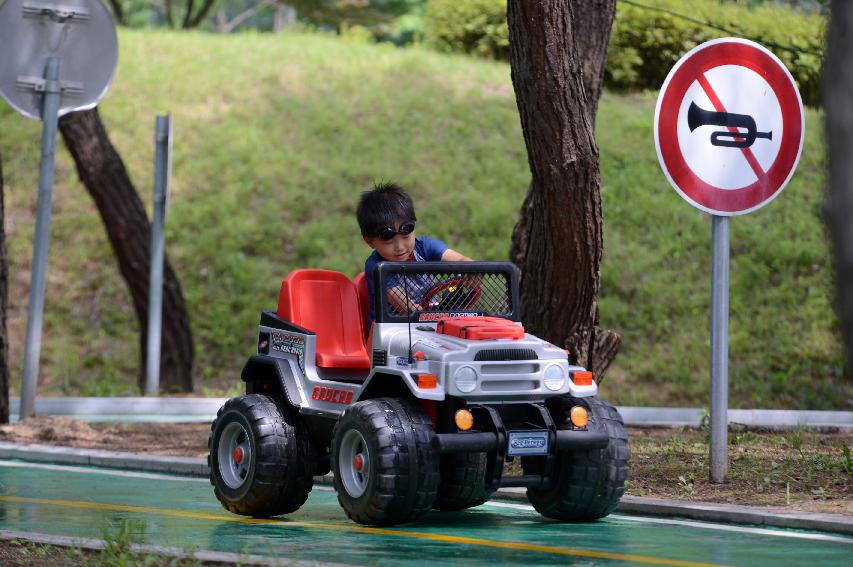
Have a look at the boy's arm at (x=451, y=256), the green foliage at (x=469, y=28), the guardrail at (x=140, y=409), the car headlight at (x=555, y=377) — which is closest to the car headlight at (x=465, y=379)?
the car headlight at (x=555, y=377)

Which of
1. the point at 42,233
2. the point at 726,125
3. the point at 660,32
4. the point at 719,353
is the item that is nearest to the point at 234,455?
the point at 719,353

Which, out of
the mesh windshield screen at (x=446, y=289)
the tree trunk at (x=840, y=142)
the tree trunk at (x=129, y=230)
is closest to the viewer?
the tree trunk at (x=840, y=142)

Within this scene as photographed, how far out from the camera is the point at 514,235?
11445mm

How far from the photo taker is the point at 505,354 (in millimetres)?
6496

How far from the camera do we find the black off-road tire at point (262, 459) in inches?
281

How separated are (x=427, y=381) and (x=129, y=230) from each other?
37.6ft

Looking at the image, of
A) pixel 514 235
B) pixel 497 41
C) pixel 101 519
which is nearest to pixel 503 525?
pixel 101 519

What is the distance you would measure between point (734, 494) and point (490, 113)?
17425mm

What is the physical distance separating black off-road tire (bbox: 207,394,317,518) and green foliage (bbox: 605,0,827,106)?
16.3m

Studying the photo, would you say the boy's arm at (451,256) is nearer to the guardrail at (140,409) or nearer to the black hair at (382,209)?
the black hair at (382,209)

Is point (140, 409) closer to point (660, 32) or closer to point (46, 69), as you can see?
point (46, 69)

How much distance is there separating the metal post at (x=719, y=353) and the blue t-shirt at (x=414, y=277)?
1.76 meters

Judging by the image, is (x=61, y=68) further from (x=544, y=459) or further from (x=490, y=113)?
(x=490, y=113)

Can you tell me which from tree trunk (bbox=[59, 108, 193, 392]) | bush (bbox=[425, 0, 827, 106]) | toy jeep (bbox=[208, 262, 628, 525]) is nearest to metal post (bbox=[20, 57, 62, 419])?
tree trunk (bbox=[59, 108, 193, 392])
